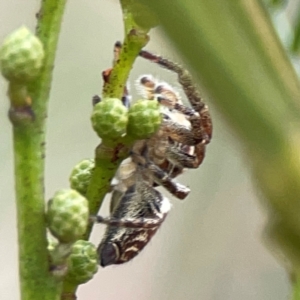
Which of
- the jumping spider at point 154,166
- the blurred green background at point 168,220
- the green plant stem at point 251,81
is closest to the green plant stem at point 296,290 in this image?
the green plant stem at point 251,81

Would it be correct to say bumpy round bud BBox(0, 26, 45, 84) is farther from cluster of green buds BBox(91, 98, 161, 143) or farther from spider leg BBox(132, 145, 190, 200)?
spider leg BBox(132, 145, 190, 200)

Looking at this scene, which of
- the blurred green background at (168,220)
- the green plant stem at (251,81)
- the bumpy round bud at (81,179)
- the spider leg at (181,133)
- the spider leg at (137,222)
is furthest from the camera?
the blurred green background at (168,220)

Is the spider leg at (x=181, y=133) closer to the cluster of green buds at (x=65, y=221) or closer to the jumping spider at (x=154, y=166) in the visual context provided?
the jumping spider at (x=154, y=166)

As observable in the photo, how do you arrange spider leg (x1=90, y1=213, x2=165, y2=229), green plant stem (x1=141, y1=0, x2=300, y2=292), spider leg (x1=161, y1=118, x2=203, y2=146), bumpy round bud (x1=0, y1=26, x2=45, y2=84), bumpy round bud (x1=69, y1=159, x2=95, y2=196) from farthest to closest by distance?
spider leg (x1=161, y1=118, x2=203, y2=146) < spider leg (x1=90, y1=213, x2=165, y2=229) < bumpy round bud (x1=69, y1=159, x2=95, y2=196) < bumpy round bud (x1=0, y1=26, x2=45, y2=84) < green plant stem (x1=141, y1=0, x2=300, y2=292)

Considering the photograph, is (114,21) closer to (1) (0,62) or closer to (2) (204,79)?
A: (1) (0,62)

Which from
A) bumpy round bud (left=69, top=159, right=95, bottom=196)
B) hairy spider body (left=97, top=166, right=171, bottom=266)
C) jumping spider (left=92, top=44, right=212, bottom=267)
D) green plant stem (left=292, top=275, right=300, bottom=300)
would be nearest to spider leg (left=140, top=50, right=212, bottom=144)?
jumping spider (left=92, top=44, right=212, bottom=267)

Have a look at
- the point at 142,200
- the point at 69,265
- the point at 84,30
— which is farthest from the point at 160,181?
the point at 84,30

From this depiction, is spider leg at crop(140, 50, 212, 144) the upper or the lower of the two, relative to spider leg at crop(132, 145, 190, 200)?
upper
